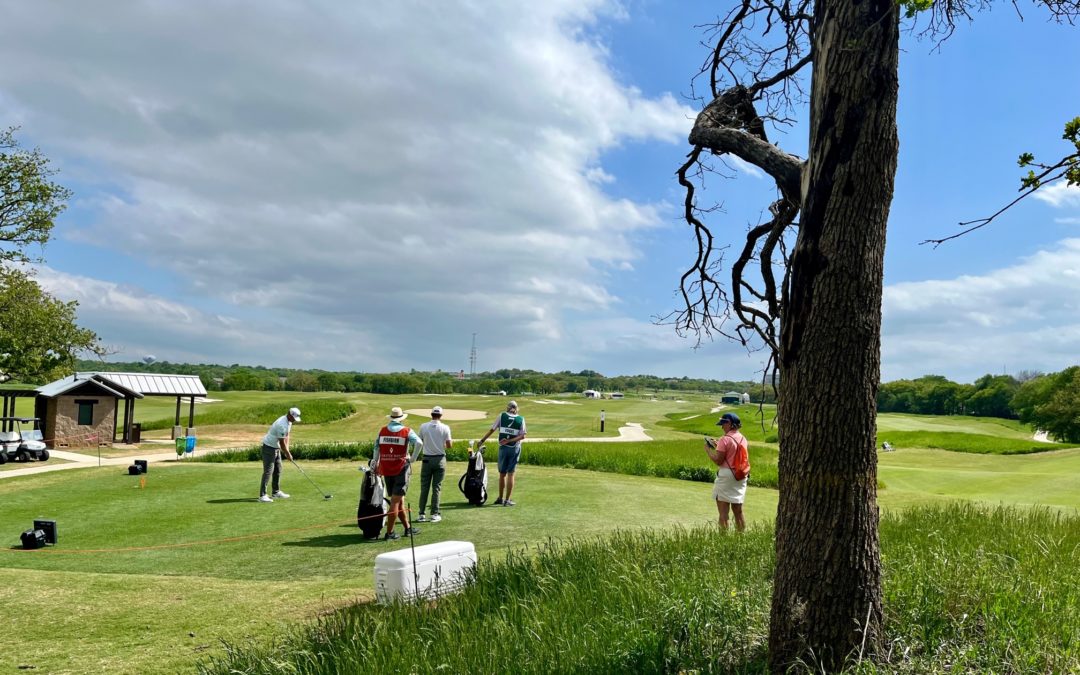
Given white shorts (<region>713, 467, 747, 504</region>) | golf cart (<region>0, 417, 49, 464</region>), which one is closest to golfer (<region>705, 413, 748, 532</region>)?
white shorts (<region>713, 467, 747, 504</region>)

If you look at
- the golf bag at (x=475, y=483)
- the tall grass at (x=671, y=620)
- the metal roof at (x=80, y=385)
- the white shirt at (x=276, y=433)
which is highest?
the metal roof at (x=80, y=385)

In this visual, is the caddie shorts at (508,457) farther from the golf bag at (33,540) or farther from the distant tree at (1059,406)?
the distant tree at (1059,406)

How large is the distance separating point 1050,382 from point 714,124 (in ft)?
215

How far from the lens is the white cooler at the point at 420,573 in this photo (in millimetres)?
6184

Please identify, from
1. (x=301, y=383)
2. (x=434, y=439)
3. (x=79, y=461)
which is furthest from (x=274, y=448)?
(x=301, y=383)

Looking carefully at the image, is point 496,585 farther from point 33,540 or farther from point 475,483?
point 33,540

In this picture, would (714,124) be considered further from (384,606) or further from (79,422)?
(79,422)

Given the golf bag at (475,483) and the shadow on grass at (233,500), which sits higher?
the golf bag at (475,483)

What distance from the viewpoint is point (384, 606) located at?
19.2 ft

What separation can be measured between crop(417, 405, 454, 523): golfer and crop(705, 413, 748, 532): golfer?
4293mm

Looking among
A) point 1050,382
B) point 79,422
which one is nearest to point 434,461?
point 79,422

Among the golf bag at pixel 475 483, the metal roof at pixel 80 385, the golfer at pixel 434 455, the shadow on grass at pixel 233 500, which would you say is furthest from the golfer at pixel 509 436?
the metal roof at pixel 80 385

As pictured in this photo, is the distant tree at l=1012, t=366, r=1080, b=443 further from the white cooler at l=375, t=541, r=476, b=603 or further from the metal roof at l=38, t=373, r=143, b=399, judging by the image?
the metal roof at l=38, t=373, r=143, b=399

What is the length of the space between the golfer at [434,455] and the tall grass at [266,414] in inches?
1456
